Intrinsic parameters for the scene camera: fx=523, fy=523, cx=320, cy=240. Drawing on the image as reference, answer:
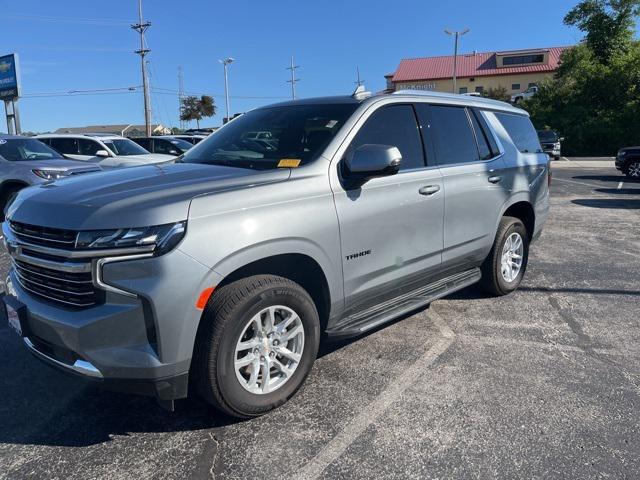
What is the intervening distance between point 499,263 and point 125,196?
3.65 meters

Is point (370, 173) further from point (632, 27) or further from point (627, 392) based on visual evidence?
point (632, 27)

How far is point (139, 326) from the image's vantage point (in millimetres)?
2537

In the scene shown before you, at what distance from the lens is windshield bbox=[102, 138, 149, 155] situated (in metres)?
13.1

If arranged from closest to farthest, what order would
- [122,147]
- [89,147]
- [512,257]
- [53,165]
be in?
1. [512,257]
2. [53,165]
3. [89,147]
4. [122,147]

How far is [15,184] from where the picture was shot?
384 inches

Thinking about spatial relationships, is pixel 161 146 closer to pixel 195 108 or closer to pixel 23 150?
pixel 23 150

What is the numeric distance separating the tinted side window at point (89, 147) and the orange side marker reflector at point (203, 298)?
11668 mm

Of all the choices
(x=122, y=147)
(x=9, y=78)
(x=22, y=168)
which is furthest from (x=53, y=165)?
(x=9, y=78)

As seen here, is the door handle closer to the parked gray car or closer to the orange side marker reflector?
the orange side marker reflector

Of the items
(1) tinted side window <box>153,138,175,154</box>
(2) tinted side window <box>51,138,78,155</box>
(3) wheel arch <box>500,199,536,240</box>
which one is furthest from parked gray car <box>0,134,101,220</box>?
(3) wheel arch <box>500,199,536,240</box>

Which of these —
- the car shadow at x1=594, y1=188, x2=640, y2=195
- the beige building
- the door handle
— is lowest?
the car shadow at x1=594, y1=188, x2=640, y2=195

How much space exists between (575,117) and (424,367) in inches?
1367

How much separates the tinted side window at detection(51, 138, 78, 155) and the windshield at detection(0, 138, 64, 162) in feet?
7.70

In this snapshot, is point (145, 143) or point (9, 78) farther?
point (9, 78)
